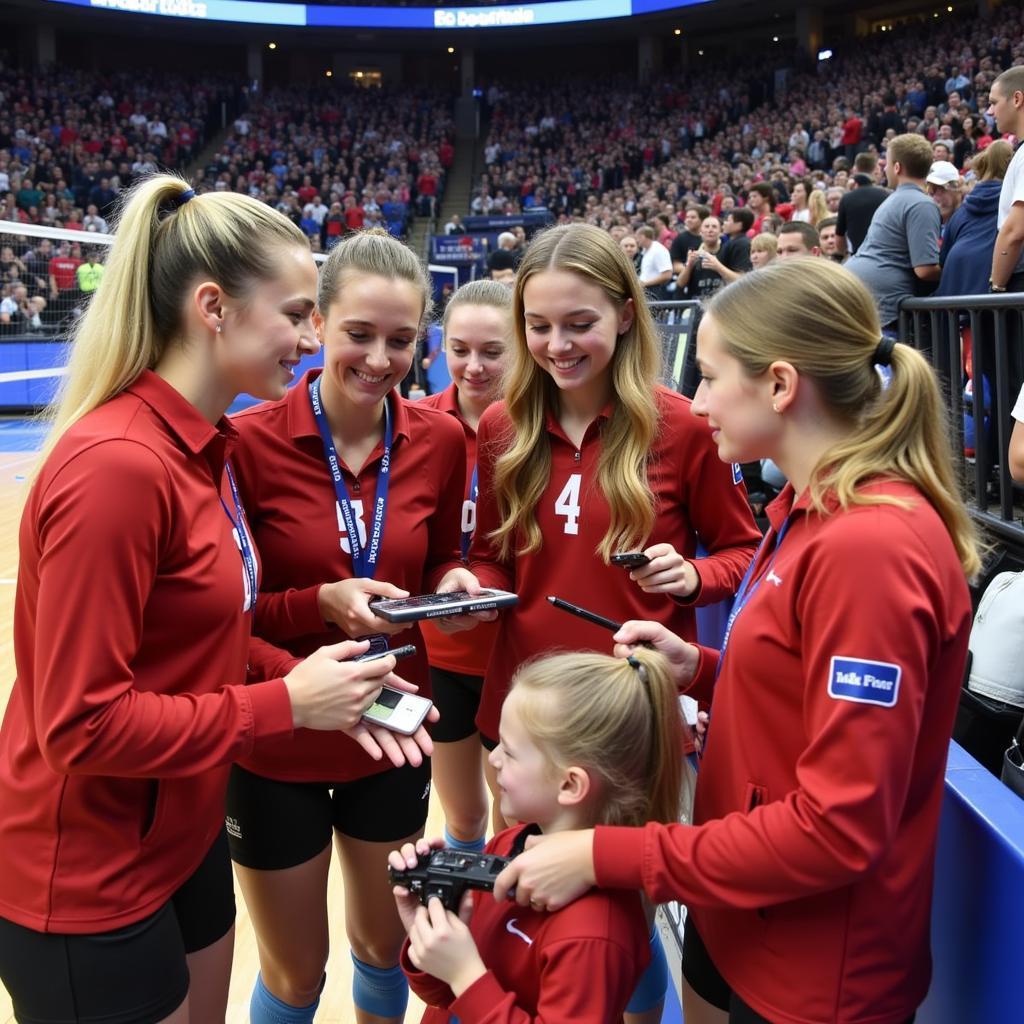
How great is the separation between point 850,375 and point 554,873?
0.80 meters

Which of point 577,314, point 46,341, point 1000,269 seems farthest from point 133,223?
point 46,341

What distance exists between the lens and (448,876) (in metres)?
1.40

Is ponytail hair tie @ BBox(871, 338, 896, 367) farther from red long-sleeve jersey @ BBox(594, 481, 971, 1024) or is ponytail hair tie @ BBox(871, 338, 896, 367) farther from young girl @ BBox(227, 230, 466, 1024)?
young girl @ BBox(227, 230, 466, 1024)

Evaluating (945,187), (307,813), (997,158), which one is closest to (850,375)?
(307,813)

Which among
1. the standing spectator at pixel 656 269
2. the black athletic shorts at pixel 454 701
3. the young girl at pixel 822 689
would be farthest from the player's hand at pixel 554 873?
the standing spectator at pixel 656 269

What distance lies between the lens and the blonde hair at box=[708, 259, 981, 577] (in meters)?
1.30

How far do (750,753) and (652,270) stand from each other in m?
8.87

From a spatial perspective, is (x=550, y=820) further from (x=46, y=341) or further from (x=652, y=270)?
(x=46, y=341)

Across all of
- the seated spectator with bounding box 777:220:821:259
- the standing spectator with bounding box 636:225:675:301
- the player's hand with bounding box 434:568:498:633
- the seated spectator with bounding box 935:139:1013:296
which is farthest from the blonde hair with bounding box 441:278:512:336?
the standing spectator with bounding box 636:225:675:301

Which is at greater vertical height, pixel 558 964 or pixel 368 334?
pixel 368 334

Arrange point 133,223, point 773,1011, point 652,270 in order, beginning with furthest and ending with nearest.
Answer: point 652,270 → point 133,223 → point 773,1011

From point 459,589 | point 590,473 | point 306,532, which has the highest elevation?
point 590,473

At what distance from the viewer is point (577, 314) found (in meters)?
1.99

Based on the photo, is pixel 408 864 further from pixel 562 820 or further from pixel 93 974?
pixel 93 974
